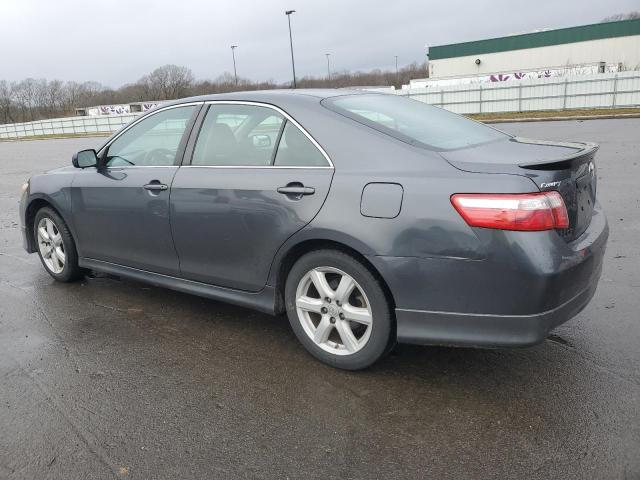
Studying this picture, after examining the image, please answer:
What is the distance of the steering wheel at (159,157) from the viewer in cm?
409

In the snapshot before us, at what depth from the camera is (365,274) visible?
10.0 feet

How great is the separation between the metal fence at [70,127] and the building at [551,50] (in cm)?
3314

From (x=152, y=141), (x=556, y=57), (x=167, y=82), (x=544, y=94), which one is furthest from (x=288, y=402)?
(x=167, y=82)

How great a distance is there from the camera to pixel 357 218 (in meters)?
3.02

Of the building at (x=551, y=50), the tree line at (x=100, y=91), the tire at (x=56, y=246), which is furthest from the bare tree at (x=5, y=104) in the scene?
the tire at (x=56, y=246)

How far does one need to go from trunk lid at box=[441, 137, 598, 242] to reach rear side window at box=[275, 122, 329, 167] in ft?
2.42

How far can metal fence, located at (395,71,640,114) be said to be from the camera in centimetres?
2745

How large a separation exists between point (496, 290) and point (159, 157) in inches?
104

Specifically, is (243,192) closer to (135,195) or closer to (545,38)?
(135,195)

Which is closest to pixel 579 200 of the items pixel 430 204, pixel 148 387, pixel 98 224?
pixel 430 204

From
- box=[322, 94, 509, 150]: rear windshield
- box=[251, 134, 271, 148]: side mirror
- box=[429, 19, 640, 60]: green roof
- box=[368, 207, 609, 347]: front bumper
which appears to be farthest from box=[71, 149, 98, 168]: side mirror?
box=[429, 19, 640, 60]: green roof

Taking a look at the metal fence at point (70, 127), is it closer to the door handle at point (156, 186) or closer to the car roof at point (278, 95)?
the door handle at point (156, 186)

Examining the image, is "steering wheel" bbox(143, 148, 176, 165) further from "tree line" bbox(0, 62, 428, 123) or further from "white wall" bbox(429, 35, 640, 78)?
"tree line" bbox(0, 62, 428, 123)

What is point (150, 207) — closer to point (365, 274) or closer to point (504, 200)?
point (365, 274)
